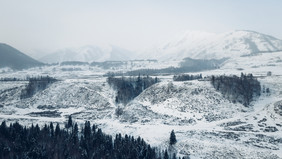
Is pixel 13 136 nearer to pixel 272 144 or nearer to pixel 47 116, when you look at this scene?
pixel 47 116

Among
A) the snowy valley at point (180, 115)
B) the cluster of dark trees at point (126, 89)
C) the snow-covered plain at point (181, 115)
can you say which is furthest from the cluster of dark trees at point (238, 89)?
the cluster of dark trees at point (126, 89)

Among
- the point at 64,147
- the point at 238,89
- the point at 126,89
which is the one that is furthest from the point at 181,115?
the point at 64,147

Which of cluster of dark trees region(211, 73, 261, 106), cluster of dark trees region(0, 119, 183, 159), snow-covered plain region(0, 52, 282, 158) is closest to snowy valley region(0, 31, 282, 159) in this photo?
snow-covered plain region(0, 52, 282, 158)

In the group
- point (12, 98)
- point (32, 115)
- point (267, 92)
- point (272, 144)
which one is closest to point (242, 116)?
point (272, 144)

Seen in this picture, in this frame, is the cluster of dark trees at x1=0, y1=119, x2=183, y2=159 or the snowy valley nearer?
the cluster of dark trees at x1=0, y1=119, x2=183, y2=159

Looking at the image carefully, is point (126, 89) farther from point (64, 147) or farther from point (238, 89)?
point (64, 147)

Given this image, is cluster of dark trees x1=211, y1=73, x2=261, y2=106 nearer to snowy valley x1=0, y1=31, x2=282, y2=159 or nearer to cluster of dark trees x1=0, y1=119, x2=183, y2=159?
snowy valley x1=0, y1=31, x2=282, y2=159

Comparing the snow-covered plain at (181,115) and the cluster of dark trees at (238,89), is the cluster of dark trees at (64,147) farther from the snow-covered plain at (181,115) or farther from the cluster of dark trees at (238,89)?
the cluster of dark trees at (238,89)
